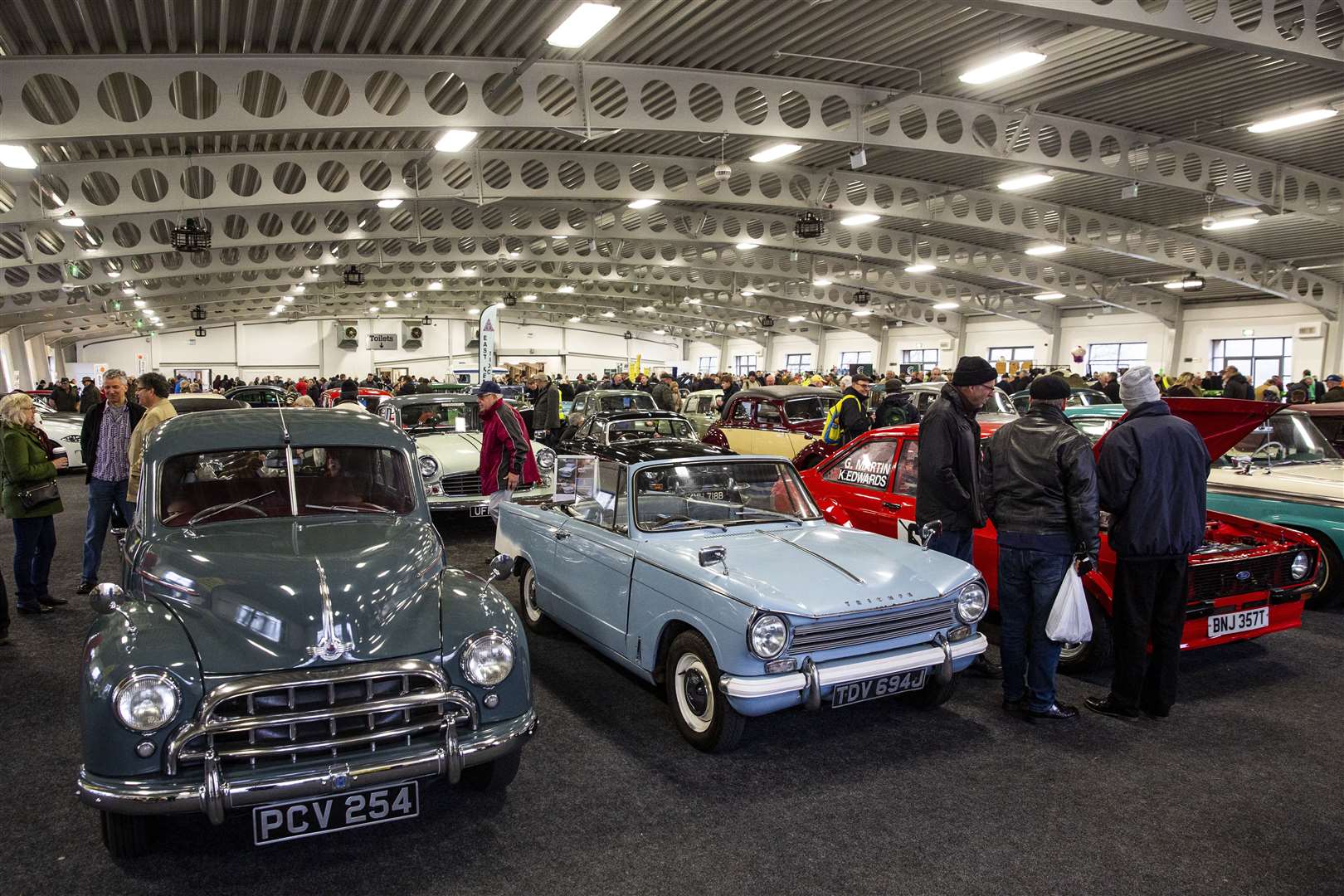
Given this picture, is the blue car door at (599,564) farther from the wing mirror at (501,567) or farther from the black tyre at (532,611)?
the wing mirror at (501,567)

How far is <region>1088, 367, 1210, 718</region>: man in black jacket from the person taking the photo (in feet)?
14.5

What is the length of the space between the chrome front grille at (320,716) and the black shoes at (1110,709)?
3624 mm

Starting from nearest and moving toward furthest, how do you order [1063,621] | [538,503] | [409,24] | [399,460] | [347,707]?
[347,707]
[1063,621]
[399,460]
[538,503]
[409,24]

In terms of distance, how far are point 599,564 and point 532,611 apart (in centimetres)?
146

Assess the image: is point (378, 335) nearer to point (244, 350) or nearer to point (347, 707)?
point (244, 350)

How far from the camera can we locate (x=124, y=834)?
3.14 metres

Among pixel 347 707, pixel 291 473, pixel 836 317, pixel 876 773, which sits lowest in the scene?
pixel 876 773

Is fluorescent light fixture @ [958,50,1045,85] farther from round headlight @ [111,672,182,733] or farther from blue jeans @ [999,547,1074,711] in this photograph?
round headlight @ [111,672,182,733]

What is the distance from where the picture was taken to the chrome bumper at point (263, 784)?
2.84 metres

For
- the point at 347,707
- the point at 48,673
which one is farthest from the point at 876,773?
the point at 48,673

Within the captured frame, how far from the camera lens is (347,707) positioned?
313 cm

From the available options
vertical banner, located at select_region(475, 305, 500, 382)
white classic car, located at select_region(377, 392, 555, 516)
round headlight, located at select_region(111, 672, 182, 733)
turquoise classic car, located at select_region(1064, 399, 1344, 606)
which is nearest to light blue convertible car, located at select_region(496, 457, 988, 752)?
round headlight, located at select_region(111, 672, 182, 733)

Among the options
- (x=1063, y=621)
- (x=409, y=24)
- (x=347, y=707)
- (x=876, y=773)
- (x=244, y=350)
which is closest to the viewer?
(x=347, y=707)

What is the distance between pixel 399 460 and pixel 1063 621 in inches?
147
